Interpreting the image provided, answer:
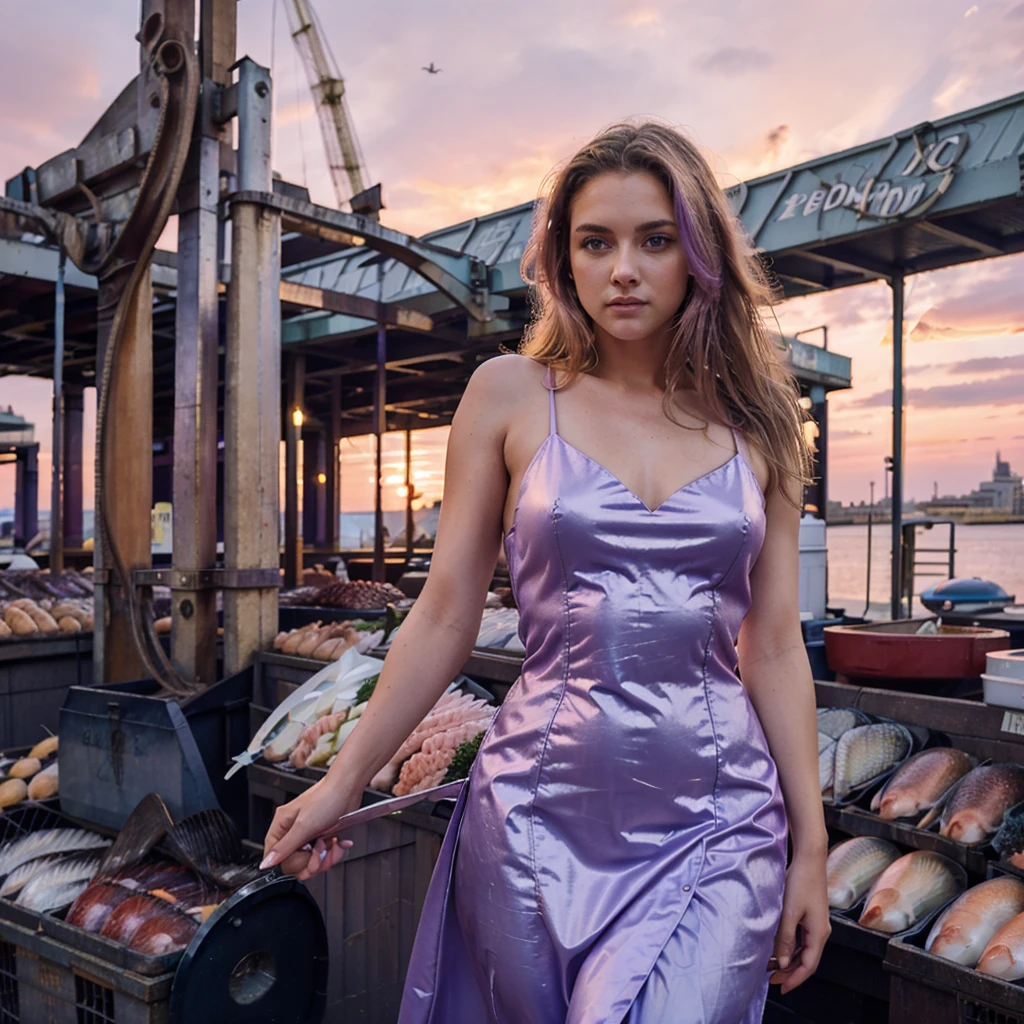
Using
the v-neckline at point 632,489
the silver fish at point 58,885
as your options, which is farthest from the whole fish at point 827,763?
the silver fish at point 58,885

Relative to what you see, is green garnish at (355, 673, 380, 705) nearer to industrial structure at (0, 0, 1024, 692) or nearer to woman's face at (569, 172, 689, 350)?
industrial structure at (0, 0, 1024, 692)

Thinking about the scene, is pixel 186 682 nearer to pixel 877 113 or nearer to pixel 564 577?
pixel 564 577

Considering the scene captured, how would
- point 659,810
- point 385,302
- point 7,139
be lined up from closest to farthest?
point 659,810
point 385,302
point 7,139

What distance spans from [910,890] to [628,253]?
1656 mm

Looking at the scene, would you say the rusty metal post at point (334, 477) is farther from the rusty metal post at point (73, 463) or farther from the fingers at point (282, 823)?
the fingers at point (282, 823)

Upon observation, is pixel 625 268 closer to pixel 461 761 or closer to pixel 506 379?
pixel 506 379

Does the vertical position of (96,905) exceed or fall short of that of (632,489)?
it falls short

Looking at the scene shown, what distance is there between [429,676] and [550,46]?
20.6ft

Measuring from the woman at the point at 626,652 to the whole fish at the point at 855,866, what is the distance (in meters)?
1.01

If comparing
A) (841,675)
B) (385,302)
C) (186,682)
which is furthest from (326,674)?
(385,302)

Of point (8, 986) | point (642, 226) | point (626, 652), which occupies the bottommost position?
point (8, 986)

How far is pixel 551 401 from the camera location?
1410 mm

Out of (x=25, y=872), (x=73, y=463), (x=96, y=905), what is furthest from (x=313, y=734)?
(x=73, y=463)

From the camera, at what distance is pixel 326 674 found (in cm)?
367
